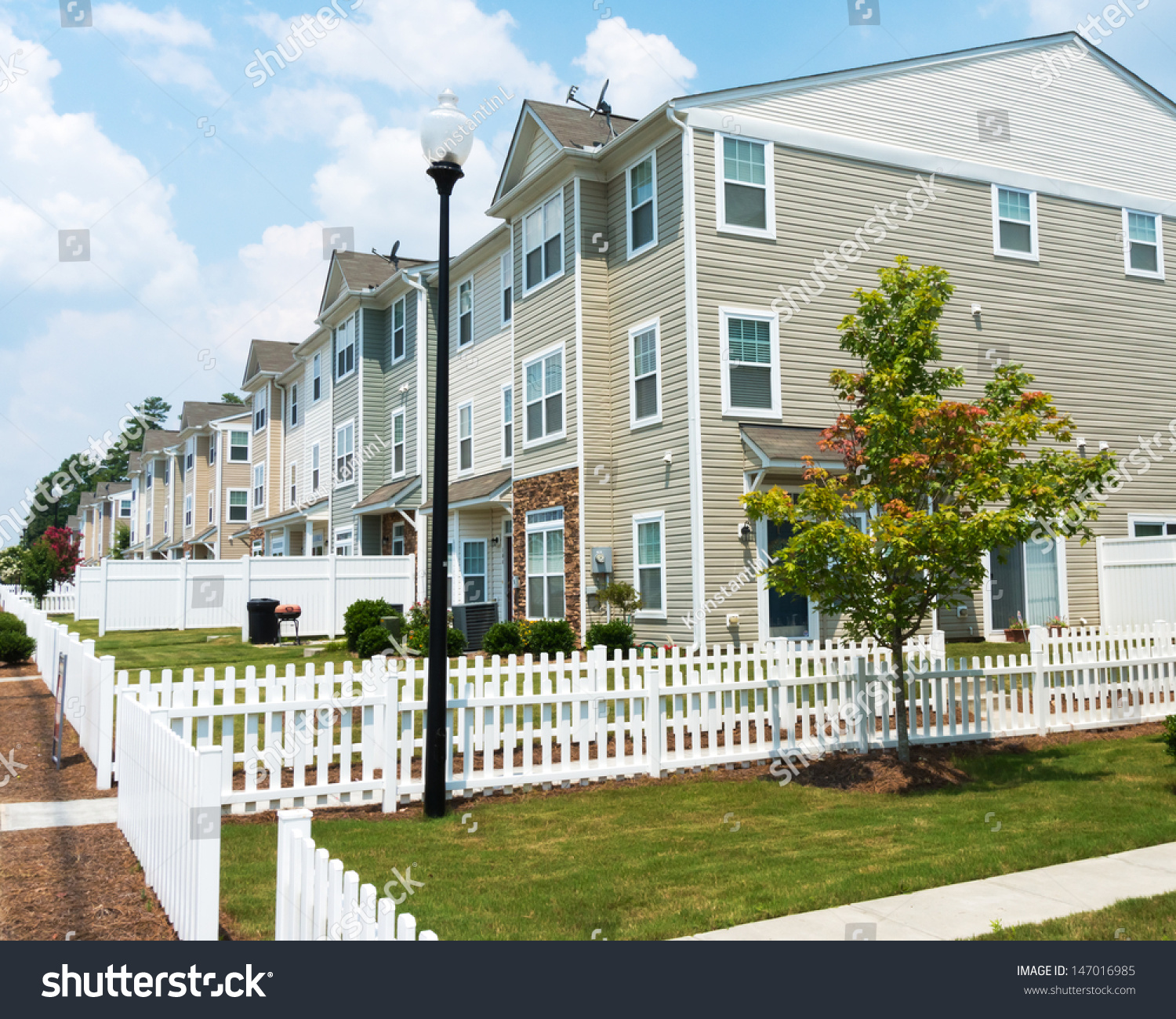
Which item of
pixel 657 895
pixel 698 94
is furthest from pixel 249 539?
pixel 657 895

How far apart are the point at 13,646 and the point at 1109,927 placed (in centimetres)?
1969

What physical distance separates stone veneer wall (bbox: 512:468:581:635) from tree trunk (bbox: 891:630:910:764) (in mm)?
9627

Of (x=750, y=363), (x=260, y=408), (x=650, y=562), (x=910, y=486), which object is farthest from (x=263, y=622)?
(x=260, y=408)

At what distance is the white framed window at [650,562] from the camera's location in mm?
17969

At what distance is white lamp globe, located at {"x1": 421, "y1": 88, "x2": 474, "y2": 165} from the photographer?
8.38 m

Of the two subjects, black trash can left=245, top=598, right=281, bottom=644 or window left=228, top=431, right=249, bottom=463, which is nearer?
black trash can left=245, top=598, right=281, bottom=644

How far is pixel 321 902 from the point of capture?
12.1ft

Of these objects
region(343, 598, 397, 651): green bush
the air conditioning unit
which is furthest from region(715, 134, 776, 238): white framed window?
region(343, 598, 397, 651): green bush

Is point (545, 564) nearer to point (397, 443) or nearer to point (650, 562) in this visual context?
point (650, 562)

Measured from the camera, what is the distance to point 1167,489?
22016 millimetres

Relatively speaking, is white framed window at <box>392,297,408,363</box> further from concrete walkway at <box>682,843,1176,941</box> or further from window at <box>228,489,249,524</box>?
concrete walkway at <box>682,843,1176,941</box>

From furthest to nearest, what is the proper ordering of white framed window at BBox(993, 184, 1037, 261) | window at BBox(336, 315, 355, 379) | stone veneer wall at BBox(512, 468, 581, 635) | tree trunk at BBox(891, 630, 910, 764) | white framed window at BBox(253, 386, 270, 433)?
white framed window at BBox(253, 386, 270, 433), window at BBox(336, 315, 355, 379), white framed window at BBox(993, 184, 1037, 261), stone veneer wall at BBox(512, 468, 581, 635), tree trunk at BBox(891, 630, 910, 764)

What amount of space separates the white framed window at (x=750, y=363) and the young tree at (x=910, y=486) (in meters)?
7.09
